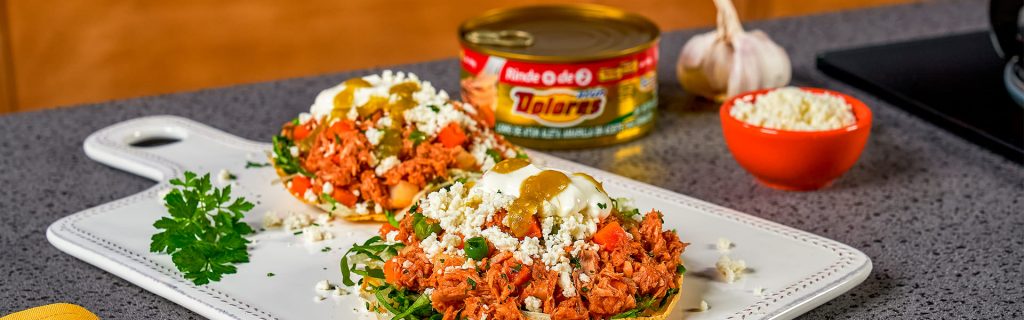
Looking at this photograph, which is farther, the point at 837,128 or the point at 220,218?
the point at 837,128

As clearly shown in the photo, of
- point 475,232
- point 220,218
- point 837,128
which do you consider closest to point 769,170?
point 837,128

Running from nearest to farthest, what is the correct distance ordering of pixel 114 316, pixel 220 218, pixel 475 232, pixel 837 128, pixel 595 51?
pixel 475 232 → pixel 114 316 → pixel 220 218 → pixel 837 128 → pixel 595 51

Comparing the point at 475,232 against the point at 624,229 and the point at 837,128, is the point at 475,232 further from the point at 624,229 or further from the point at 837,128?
the point at 837,128

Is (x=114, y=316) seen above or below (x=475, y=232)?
below

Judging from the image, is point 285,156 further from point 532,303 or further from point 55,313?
point 532,303

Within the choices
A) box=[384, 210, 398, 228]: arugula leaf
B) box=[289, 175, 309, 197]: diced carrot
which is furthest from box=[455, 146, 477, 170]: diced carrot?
box=[289, 175, 309, 197]: diced carrot

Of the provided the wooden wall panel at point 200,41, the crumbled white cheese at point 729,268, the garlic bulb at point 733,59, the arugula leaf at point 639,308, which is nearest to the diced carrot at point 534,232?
the arugula leaf at point 639,308
